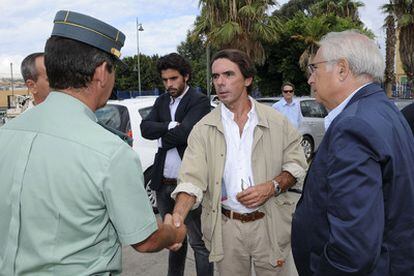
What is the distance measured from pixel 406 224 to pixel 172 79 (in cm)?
227

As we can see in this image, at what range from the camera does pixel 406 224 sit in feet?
5.58

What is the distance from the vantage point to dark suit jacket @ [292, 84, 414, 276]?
1.55 m

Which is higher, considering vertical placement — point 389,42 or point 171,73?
point 389,42

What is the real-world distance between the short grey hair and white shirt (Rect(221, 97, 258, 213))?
89cm

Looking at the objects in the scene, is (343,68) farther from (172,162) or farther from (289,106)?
(289,106)

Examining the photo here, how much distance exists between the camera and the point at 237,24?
63.1 ft

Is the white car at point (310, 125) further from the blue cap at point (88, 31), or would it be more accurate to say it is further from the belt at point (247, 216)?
the blue cap at point (88, 31)

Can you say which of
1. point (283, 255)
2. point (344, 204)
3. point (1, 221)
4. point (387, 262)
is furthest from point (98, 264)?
point (283, 255)

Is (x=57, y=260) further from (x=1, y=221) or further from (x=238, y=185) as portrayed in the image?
(x=238, y=185)

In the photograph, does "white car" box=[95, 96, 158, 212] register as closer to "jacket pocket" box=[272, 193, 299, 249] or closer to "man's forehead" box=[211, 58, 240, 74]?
"man's forehead" box=[211, 58, 240, 74]

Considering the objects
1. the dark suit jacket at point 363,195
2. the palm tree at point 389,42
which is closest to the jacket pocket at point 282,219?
the dark suit jacket at point 363,195

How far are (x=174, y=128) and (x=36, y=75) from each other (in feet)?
3.62

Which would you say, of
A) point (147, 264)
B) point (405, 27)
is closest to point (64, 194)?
point (147, 264)

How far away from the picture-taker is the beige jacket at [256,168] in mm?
2543
